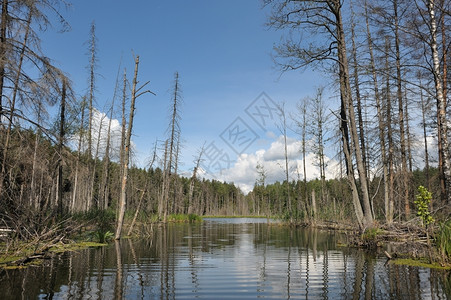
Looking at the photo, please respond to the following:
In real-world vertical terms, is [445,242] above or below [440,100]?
below

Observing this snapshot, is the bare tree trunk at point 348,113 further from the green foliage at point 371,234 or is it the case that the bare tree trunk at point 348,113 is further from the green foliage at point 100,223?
the green foliage at point 100,223

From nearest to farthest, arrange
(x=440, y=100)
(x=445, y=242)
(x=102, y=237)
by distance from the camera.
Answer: (x=445, y=242) → (x=440, y=100) → (x=102, y=237)

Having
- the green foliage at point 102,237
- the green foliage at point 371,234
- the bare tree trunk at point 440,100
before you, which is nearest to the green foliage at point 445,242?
the green foliage at point 371,234

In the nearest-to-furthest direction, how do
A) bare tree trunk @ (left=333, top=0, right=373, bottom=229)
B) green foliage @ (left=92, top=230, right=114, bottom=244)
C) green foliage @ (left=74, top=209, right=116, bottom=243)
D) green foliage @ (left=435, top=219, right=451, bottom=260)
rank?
green foliage @ (left=435, top=219, right=451, bottom=260) < bare tree trunk @ (left=333, top=0, right=373, bottom=229) < green foliage @ (left=92, top=230, right=114, bottom=244) < green foliage @ (left=74, top=209, right=116, bottom=243)

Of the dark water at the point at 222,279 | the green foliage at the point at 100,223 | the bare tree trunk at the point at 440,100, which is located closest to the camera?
the dark water at the point at 222,279

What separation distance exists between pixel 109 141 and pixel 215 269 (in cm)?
2550

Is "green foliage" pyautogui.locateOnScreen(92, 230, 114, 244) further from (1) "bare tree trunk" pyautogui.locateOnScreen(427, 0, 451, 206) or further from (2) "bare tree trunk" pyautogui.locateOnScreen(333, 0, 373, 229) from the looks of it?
(1) "bare tree trunk" pyautogui.locateOnScreen(427, 0, 451, 206)

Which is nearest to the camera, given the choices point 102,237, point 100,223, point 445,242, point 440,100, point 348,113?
point 445,242

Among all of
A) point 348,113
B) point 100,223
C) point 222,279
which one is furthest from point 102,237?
point 348,113

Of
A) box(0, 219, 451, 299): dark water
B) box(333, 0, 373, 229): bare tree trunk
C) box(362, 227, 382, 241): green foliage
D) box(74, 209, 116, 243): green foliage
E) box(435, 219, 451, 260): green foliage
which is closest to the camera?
box(0, 219, 451, 299): dark water

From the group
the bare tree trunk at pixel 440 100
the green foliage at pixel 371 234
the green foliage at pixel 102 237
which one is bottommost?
the green foliage at pixel 102 237

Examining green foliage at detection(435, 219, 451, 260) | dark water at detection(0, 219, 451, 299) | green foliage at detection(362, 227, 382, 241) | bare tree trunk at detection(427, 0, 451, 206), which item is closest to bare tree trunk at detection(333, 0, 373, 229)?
green foliage at detection(362, 227, 382, 241)

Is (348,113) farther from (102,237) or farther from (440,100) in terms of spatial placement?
(102,237)

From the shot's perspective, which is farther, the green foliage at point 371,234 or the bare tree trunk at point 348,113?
the bare tree trunk at point 348,113
